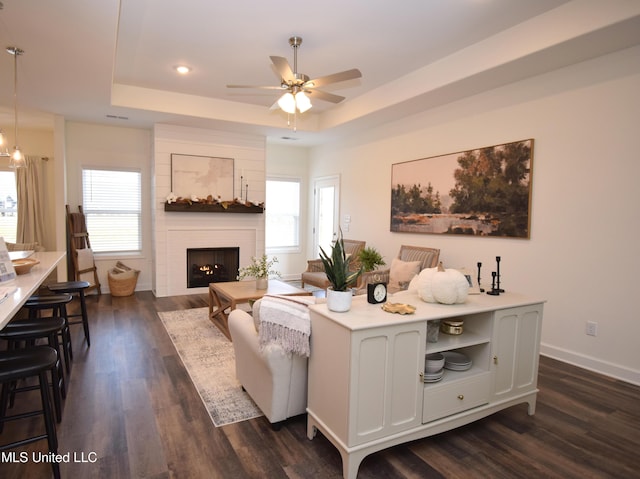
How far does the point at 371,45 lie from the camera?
12.3 feet

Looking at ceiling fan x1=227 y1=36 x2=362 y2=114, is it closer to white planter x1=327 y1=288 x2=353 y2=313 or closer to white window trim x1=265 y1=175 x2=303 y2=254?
white planter x1=327 y1=288 x2=353 y2=313

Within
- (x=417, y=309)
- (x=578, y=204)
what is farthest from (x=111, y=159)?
(x=578, y=204)

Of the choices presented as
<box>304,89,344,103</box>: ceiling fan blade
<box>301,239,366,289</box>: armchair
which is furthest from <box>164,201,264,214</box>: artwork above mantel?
<box>304,89,344,103</box>: ceiling fan blade

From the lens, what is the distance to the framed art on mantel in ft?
19.9

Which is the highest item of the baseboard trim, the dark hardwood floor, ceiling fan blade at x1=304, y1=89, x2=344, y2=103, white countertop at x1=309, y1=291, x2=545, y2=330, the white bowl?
ceiling fan blade at x1=304, y1=89, x2=344, y2=103

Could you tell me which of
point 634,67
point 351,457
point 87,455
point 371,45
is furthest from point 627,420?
point 371,45

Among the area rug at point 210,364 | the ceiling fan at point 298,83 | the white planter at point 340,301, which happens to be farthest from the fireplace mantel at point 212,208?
the white planter at point 340,301

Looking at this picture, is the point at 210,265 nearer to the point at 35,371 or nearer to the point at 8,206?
the point at 8,206

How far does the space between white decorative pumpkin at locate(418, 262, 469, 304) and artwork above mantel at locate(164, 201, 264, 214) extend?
4525 mm

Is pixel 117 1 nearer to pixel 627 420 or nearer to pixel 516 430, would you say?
pixel 516 430

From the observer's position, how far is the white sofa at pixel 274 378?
2.29 meters

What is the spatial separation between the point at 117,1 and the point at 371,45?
2.28m

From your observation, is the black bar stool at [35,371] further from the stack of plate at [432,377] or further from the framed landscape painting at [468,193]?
the framed landscape painting at [468,193]

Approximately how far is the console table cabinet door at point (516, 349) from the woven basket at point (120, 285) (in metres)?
5.49
